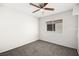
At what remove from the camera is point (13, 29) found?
281 centimetres

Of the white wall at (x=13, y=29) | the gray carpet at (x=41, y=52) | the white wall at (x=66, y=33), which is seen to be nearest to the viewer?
the gray carpet at (x=41, y=52)

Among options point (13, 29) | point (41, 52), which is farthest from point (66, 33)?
point (13, 29)

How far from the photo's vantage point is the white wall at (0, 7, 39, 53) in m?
2.42

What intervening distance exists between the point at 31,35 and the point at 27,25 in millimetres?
873

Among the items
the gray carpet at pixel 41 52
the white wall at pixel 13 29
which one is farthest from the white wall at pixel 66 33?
the white wall at pixel 13 29

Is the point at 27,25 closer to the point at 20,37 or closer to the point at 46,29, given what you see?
the point at 20,37

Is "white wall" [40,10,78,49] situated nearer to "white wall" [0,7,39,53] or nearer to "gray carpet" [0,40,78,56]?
"gray carpet" [0,40,78,56]

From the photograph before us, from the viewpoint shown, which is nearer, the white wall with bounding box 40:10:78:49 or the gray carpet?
the gray carpet

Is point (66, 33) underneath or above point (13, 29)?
underneath

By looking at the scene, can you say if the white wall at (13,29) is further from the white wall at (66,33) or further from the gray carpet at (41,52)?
the white wall at (66,33)

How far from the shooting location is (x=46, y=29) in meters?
4.35

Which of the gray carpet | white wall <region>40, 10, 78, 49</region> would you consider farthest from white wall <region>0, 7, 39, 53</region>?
white wall <region>40, 10, 78, 49</region>

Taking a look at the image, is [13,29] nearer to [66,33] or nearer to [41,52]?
[41,52]

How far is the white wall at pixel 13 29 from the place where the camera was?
2.42 m
